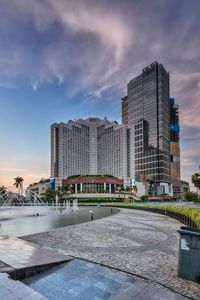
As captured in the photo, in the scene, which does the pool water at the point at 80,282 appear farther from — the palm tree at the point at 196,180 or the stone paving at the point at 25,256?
the palm tree at the point at 196,180

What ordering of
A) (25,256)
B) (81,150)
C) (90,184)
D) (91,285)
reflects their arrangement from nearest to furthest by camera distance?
(91,285)
(25,256)
(90,184)
(81,150)

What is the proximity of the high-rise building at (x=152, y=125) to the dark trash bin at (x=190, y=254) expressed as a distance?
549 feet

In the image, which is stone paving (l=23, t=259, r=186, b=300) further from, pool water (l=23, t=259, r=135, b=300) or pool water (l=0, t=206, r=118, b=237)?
pool water (l=0, t=206, r=118, b=237)

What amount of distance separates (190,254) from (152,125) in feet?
612

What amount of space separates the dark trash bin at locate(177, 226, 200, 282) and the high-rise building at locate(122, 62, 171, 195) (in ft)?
549

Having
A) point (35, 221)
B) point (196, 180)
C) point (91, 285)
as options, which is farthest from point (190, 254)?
point (196, 180)

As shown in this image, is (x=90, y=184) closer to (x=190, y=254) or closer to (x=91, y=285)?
(x=91, y=285)

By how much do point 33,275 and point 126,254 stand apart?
14.0ft

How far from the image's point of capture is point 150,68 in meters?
194

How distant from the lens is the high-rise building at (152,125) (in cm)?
17862

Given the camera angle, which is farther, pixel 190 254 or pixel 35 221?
pixel 35 221

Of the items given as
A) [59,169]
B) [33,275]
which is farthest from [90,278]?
[59,169]

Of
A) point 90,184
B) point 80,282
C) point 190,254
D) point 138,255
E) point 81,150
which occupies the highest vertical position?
point 81,150

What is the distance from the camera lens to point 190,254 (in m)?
6.71
